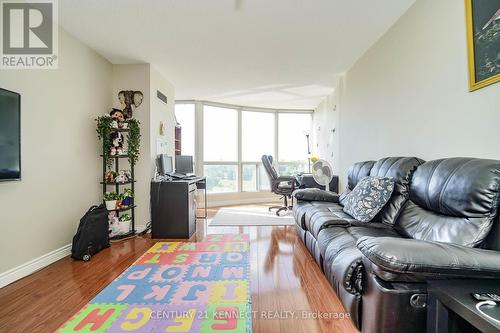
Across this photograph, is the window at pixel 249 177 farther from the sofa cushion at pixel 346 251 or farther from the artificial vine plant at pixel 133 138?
the sofa cushion at pixel 346 251

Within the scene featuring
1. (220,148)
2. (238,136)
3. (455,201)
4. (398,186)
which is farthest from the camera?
(238,136)

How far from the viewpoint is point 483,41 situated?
152 cm

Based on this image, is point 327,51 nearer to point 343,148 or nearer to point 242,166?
point 343,148

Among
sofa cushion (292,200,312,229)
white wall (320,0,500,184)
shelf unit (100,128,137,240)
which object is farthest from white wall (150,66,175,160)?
white wall (320,0,500,184)

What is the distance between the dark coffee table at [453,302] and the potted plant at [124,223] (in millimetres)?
3279

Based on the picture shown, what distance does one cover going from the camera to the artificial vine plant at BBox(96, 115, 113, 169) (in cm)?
306

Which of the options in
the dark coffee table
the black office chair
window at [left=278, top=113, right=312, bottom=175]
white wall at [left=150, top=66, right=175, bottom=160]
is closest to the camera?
the dark coffee table

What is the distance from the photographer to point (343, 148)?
4.14 m

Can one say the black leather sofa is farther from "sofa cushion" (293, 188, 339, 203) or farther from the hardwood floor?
"sofa cushion" (293, 188, 339, 203)

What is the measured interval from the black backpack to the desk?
58 cm

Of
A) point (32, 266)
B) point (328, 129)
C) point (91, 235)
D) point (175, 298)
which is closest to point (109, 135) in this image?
point (91, 235)

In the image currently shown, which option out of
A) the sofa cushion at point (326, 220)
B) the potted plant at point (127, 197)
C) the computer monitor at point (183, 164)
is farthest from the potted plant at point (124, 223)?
the sofa cushion at point (326, 220)

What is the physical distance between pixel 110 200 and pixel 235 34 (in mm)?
2508

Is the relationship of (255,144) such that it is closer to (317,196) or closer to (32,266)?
(317,196)
